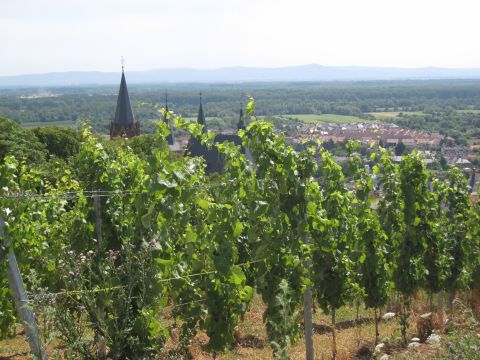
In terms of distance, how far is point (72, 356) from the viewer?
451 centimetres

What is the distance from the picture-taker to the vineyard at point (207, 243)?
203 inches

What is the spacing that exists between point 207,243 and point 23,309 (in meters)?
1.89

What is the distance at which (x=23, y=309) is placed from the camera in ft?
16.4

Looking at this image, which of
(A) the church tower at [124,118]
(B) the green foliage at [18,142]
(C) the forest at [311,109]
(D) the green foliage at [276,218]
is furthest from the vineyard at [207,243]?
(C) the forest at [311,109]

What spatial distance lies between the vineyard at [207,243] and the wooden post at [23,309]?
0.16 feet

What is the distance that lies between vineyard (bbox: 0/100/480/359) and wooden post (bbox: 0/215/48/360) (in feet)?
0.16

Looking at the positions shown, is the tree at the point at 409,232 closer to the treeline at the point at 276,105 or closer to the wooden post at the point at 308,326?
the wooden post at the point at 308,326

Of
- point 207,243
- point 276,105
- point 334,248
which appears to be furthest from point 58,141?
point 276,105

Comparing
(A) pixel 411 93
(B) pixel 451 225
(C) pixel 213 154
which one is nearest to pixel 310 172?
(B) pixel 451 225

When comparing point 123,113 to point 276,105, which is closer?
point 123,113

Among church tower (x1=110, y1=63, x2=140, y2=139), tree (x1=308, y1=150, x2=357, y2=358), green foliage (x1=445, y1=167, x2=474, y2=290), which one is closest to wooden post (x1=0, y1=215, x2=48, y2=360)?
tree (x1=308, y1=150, x2=357, y2=358)

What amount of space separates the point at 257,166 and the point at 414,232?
3.40 metres

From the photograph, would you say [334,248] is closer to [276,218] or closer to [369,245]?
[369,245]

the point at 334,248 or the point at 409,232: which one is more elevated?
the point at 334,248
